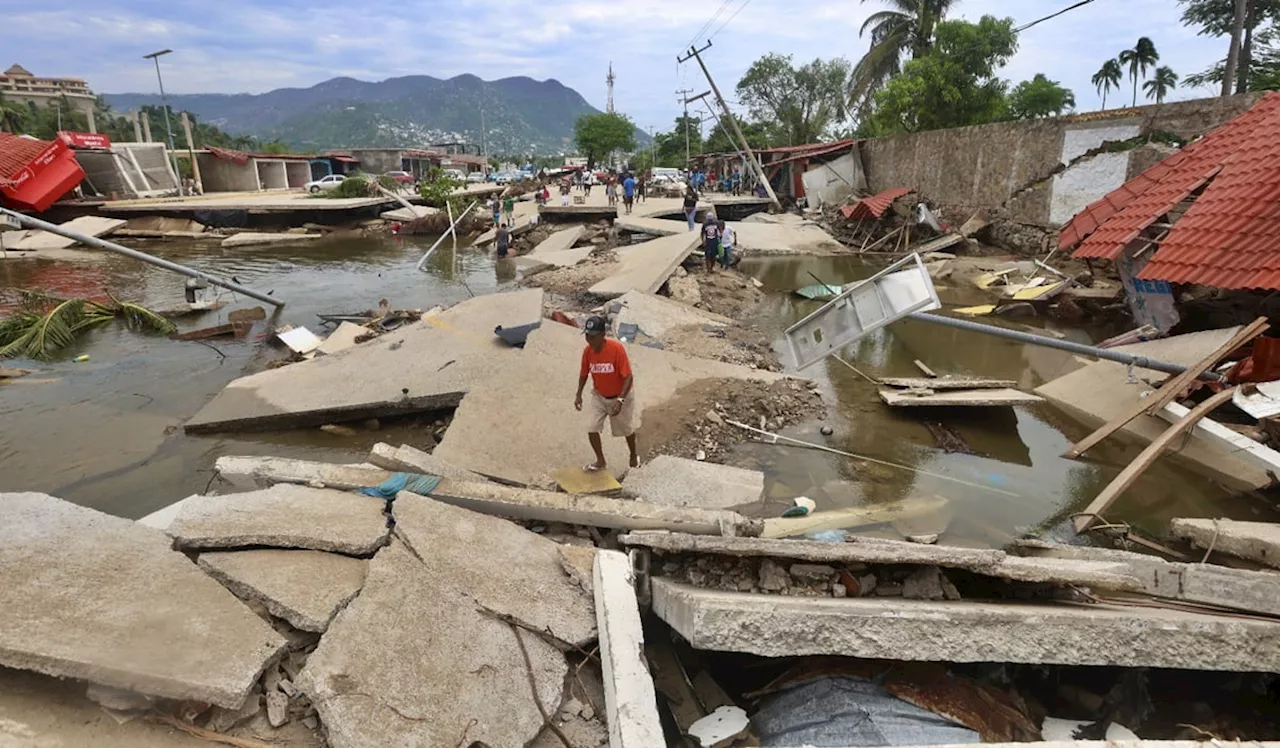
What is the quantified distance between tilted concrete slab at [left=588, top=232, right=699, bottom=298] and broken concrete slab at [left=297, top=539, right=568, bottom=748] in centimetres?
830

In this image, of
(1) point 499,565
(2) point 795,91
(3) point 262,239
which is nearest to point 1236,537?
(1) point 499,565

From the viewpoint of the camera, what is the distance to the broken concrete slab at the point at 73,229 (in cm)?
1930

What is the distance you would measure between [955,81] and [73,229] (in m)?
28.6

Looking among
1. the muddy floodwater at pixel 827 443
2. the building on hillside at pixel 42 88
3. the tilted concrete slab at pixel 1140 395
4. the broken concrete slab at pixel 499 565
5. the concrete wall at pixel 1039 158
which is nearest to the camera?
the broken concrete slab at pixel 499 565

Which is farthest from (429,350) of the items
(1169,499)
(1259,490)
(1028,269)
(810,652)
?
(1028,269)

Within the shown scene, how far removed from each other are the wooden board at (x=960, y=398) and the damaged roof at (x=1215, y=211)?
2.28 m

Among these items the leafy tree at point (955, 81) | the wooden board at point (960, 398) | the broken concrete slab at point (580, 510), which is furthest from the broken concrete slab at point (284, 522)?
the leafy tree at point (955, 81)

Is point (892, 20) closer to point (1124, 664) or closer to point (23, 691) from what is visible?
point (1124, 664)

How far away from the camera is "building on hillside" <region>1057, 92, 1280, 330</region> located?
6.71 meters

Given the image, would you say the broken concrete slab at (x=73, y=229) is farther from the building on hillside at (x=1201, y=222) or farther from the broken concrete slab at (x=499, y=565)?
the building on hillside at (x=1201, y=222)

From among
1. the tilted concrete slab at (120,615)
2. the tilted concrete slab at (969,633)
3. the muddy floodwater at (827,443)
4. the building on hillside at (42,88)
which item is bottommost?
the muddy floodwater at (827,443)

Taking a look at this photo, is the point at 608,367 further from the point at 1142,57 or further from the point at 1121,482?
Result: the point at 1142,57

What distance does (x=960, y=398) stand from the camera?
263 inches

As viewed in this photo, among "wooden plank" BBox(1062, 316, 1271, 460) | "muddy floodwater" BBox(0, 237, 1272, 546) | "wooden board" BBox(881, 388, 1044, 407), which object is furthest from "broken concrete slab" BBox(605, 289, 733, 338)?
"wooden plank" BBox(1062, 316, 1271, 460)
